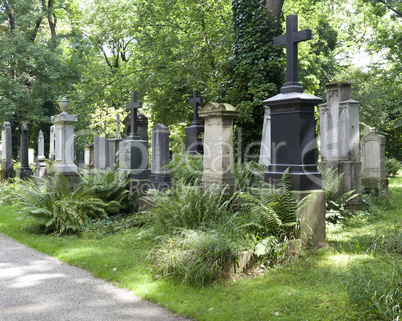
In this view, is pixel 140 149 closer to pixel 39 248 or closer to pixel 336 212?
pixel 39 248

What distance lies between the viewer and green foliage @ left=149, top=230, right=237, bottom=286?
4.41 m

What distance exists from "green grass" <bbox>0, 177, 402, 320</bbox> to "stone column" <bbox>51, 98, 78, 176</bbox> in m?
2.65

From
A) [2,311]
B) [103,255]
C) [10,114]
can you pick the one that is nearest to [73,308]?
[2,311]

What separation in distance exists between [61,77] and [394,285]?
90.3 ft

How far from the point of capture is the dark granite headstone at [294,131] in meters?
5.70

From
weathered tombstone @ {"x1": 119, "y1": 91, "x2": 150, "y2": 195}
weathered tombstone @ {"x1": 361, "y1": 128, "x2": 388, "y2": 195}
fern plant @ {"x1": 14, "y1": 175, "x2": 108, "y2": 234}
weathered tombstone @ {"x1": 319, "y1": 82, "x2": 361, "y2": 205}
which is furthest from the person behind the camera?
weathered tombstone @ {"x1": 361, "y1": 128, "x2": 388, "y2": 195}

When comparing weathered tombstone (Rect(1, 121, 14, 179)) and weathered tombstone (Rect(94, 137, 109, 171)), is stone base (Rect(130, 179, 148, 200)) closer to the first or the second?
Answer: weathered tombstone (Rect(94, 137, 109, 171))

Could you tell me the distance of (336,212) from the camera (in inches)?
281

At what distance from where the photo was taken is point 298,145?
Answer: 18.7 ft

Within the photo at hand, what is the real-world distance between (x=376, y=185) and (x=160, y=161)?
565 cm

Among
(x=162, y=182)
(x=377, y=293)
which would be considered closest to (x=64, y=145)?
(x=162, y=182)

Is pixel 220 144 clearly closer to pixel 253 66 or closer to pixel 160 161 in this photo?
pixel 160 161

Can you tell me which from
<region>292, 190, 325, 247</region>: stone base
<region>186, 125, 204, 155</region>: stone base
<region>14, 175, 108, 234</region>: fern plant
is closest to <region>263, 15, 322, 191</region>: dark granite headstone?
<region>292, 190, 325, 247</region>: stone base

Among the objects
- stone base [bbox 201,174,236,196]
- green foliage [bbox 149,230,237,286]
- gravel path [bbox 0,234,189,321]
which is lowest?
gravel path [bbox 0,234,189,321]
